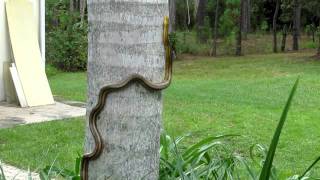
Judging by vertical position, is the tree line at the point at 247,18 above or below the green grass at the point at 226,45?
above

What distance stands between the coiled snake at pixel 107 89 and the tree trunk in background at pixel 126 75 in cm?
2

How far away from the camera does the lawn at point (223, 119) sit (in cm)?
701

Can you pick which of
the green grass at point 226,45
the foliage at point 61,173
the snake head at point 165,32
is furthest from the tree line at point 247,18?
the snake head at point 165,32

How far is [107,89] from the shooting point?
247cm

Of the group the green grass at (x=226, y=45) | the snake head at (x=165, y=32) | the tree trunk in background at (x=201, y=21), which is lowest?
the green grass at (x=226, y=45)

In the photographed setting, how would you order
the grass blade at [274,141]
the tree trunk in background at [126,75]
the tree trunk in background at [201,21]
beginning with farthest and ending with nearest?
the tree trunk in background at [201,21]
the tree trunk in background at [126,75]
the grass blade at [274,141]

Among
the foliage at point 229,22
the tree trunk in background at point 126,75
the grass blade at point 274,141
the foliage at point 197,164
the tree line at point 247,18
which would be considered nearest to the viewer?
the grass blade at point 274,141

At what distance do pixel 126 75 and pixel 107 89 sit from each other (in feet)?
0.31

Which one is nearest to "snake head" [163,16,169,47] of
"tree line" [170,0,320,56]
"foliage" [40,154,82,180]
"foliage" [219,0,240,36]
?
"foliage" [40,154,82,180]

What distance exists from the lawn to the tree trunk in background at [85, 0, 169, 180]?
1.60 metres

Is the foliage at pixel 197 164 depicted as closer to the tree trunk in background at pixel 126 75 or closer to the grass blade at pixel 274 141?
the tree trunk in background at pixel 126 75

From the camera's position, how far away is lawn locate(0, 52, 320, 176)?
7.01 metres

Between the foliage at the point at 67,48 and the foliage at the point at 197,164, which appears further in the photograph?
the foliage at the point at 67,48

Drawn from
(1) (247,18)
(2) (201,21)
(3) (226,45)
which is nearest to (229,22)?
(3) (226,45)
